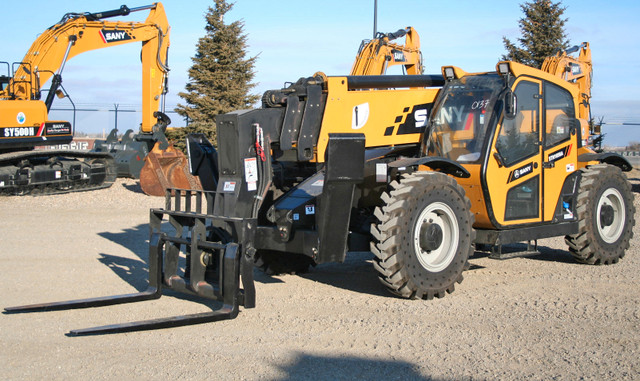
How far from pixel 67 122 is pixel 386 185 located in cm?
1304

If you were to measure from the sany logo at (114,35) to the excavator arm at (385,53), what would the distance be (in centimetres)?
725

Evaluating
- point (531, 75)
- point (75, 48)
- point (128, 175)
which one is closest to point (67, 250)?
point (531, 75)

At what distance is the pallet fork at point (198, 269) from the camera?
5727mm

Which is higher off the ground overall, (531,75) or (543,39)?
(543,39)

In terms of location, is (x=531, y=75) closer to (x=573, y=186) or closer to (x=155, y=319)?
(x=573, y=186)

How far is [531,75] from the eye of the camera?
795 centimetres

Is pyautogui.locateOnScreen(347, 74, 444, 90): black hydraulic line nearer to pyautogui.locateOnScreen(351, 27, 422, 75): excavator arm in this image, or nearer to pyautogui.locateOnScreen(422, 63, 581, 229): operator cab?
pyautogui.locateOnScreen(422, 63, 581, 229): operator cab

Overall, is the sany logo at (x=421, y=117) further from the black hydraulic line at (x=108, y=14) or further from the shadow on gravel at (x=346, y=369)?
the black hydraulic line at (x=108, y=14)

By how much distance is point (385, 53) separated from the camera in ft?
49.5

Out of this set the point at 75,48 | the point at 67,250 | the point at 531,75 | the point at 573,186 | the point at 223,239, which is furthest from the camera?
the point at 75,48

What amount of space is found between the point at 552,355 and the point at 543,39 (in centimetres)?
2111

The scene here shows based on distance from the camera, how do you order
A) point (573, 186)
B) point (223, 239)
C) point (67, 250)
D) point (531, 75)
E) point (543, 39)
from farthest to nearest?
point (543, 39), point (67, 250), point (573, 186), point (531, 75), point (223, 239)

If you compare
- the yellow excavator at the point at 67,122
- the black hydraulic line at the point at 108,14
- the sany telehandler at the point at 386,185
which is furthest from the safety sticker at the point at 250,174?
the black hydraulic line at the point at 108,14

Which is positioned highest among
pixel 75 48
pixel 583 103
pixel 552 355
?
pixel 75 48
